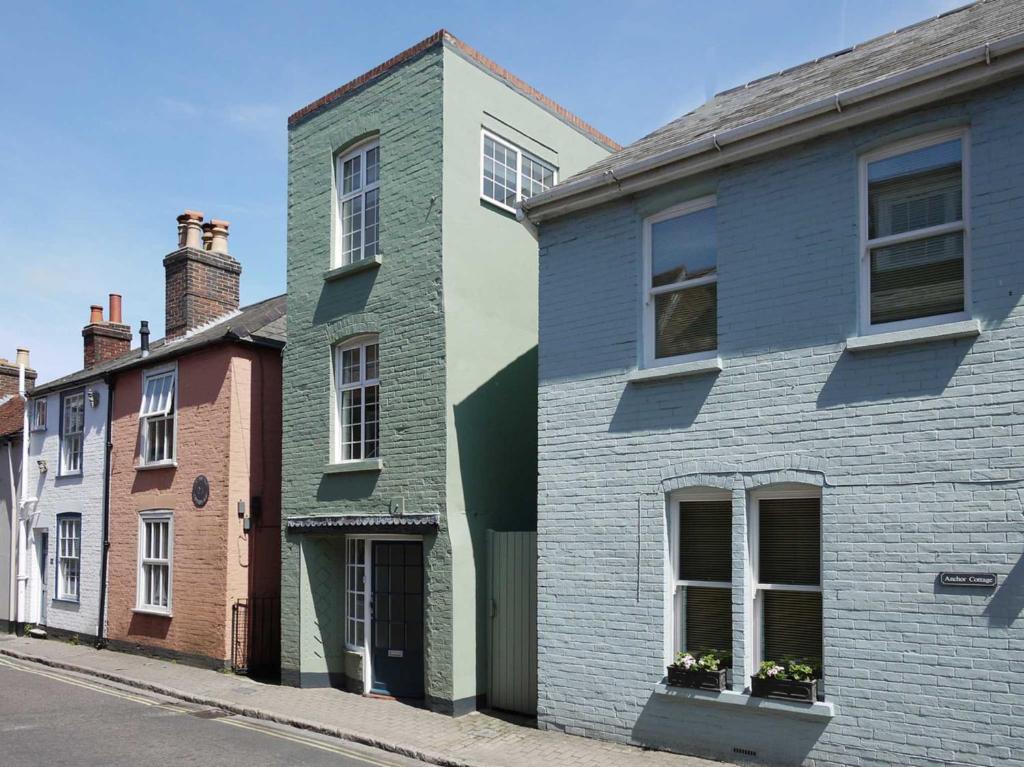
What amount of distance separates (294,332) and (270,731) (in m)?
6.22

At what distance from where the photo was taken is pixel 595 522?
1073cm

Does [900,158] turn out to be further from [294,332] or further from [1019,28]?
[294,332]

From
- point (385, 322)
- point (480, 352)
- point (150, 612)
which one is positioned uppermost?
point (385, 322)

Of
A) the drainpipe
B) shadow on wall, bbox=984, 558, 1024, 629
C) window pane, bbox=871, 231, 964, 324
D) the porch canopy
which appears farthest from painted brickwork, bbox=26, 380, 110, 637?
shadow on wall, bbox=984, 558, 1024, 629

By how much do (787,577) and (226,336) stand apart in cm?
1093

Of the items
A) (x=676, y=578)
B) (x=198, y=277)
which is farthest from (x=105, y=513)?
(x=676, y=578)

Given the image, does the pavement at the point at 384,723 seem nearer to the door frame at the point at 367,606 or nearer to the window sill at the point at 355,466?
the door frame at the point at 367,606

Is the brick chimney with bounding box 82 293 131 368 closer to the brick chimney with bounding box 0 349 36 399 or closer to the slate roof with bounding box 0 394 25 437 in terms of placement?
the slate roof with bounding box 0 394 25 437

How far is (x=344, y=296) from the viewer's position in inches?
562

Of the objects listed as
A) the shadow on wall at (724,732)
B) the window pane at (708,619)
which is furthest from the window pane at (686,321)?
the shadow on wall at (724,732)

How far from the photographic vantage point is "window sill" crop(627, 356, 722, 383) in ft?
31.9

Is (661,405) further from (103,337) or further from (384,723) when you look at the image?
(103,337)

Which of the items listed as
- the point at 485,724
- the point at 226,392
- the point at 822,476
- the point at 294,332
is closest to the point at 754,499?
the point at 822,476

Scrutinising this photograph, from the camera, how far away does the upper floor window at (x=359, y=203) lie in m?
14.2
